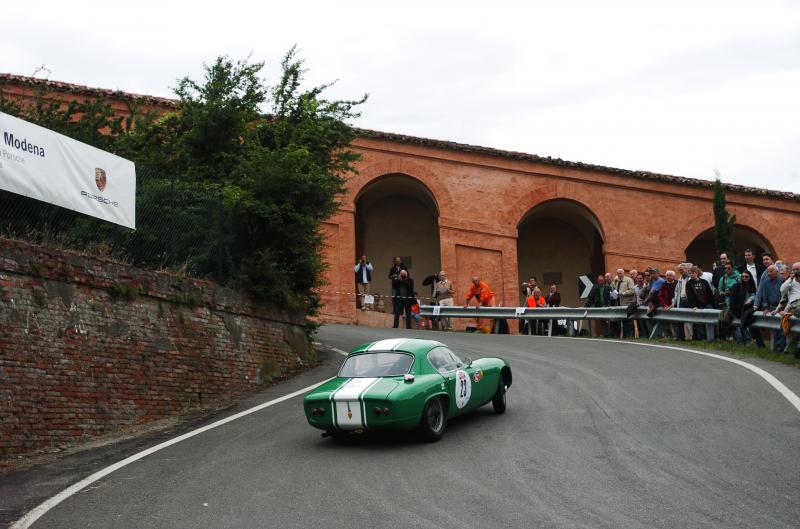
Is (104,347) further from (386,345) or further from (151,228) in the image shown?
(386,345)

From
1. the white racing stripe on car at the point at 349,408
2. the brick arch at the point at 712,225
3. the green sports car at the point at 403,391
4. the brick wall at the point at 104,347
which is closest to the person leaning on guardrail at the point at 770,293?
the green sports car at the point at 403,391

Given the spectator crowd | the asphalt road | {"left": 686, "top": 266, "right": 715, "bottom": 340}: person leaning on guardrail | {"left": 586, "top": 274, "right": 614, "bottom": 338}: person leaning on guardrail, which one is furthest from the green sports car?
{"left": 586, "top": 274, "right": 614, "bottom": 338}: person leaning on guardrail

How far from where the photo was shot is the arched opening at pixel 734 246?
35.7 metres

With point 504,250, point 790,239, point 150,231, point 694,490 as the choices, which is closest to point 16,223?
point 150,231

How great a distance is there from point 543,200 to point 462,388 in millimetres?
24327

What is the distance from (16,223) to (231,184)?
639 cm

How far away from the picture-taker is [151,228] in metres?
15.7

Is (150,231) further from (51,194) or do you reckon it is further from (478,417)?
(478,417)

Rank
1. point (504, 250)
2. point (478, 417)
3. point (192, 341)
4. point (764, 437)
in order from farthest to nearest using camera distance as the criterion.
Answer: point (504, 250), point (192, 341), point (478, 417), point (764, 437)

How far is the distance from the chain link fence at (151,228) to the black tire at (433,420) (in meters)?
6.01

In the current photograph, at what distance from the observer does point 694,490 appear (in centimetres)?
780

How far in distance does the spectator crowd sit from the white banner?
11.7m

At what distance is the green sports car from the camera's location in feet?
34.6

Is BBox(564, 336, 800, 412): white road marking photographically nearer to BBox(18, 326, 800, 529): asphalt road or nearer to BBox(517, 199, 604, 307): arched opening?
BBox(18, 326, 800, 529): asphalt road
